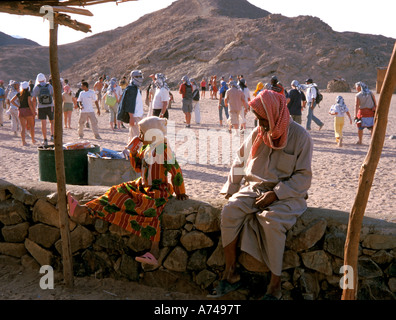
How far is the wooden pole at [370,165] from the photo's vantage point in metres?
2.40

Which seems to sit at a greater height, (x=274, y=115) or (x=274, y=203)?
(x=274, y=115)

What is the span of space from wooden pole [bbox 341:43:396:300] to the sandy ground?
100cm

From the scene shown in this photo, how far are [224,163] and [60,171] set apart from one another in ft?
18.7

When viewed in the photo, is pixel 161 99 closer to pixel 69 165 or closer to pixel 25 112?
pixel 25 112

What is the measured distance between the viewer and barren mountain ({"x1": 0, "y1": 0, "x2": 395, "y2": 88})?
5388cm

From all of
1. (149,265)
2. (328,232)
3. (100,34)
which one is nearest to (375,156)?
(328,232)

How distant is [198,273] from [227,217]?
64cm

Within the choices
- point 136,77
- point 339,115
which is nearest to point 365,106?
point 339,115

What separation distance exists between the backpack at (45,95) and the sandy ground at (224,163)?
4.02 feet

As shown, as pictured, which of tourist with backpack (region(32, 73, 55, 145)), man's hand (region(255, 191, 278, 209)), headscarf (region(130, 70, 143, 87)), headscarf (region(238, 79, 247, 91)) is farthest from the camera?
headscarf (region(238, 79, 247, 91))

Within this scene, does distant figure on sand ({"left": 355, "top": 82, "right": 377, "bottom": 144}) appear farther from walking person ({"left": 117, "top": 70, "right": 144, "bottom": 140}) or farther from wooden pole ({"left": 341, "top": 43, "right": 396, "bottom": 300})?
wooden pole ({"left": 341, "top": 43, "right": 396, "bottom": 300})

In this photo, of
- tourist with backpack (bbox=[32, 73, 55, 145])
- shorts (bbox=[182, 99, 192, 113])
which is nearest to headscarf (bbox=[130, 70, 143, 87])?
tourist with backpack (bbox=[32, 73, 55, 145])

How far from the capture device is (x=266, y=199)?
3477mm

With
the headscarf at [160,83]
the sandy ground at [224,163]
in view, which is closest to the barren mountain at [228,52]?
the sandy ground at [224,163]
